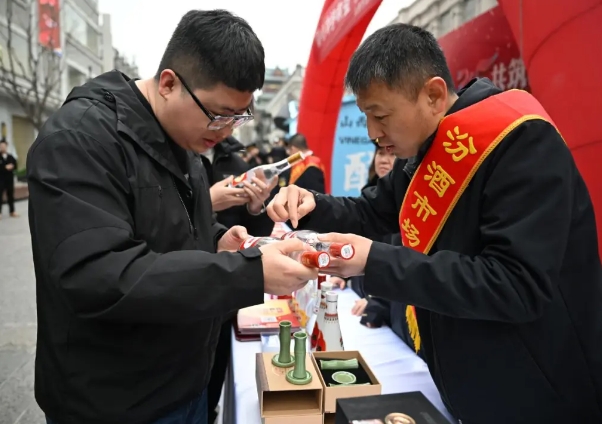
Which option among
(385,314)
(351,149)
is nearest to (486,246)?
(385,314)

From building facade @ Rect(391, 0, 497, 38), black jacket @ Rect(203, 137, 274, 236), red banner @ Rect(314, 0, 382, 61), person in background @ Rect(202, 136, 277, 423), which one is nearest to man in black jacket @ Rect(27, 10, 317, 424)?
person in background @ Rect(202, 136, 277, 423)

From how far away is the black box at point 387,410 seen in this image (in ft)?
2.46

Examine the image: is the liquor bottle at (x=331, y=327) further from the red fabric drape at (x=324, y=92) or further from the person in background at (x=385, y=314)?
the red fabric drape at (x=324, y=92)

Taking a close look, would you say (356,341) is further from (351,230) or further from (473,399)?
(473,399)

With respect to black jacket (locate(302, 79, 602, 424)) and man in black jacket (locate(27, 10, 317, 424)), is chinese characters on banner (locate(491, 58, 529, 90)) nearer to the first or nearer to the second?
black jacket (locate(302, 79, 602, 424))

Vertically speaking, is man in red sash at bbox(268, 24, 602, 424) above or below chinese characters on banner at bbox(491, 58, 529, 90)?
below

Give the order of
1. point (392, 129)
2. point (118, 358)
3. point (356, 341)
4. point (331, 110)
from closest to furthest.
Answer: point (118, 358), point (392, 129), point (356, 341), point (331, 110)

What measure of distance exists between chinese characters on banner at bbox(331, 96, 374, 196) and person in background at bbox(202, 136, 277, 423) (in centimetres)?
464

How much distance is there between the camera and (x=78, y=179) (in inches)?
34.9

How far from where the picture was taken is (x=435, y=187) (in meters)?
1.15

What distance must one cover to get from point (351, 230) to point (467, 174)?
2.07 feet

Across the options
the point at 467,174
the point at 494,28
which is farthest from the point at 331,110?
the point at 467,174

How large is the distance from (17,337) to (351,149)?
219 inches

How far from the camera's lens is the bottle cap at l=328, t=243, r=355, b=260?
104 cm
